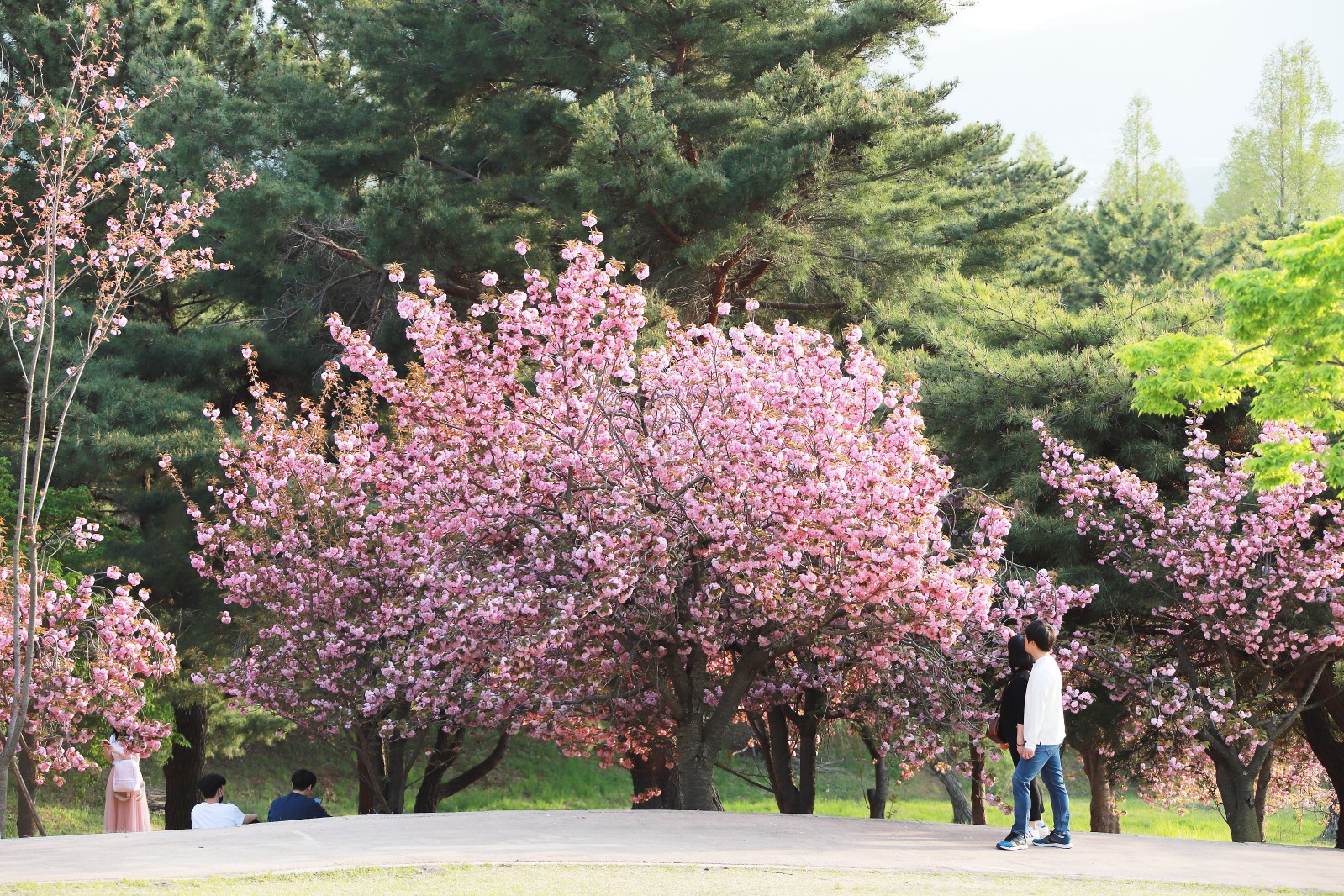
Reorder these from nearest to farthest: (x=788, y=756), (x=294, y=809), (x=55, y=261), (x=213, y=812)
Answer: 1. (x=213, y=812)
2. (x=294, y=809)
3. (x=55, y=261)
4. (x=788, y=756)

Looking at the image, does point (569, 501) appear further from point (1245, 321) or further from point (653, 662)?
point (1245, 321)

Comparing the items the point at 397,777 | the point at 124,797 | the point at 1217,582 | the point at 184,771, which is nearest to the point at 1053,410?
the point at 1217,582

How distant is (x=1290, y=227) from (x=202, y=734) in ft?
67.8

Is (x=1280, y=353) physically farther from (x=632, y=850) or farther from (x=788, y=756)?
(x=632, y=850)

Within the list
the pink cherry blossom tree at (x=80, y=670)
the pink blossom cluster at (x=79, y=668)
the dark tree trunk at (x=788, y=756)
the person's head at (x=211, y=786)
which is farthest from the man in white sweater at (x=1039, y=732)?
the pink blossom cluster at (x=79, y=668)

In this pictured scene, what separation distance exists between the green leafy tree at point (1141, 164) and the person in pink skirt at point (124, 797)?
1673 inches

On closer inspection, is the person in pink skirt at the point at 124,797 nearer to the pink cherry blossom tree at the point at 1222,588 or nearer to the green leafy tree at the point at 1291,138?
the pink cherry blossom tree at the point at 1222,588

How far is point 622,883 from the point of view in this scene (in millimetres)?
5887

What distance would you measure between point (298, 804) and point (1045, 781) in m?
4.74

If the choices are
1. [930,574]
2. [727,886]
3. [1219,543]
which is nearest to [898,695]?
[930,574]

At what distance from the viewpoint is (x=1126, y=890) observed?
623 cm

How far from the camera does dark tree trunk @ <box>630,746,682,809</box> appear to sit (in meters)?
11.2

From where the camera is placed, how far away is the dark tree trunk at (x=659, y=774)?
11.2 m

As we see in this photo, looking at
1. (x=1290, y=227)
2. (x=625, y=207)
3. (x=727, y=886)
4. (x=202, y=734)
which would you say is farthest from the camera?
(x=1290, y=227)
